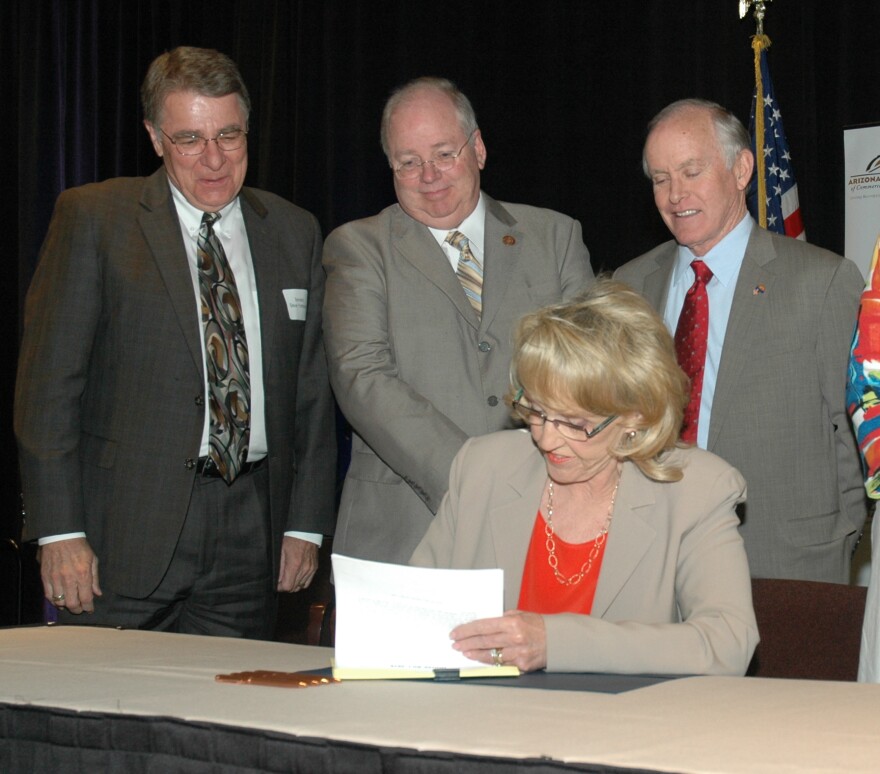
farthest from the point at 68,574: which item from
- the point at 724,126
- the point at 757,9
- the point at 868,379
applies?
the point at 757,9

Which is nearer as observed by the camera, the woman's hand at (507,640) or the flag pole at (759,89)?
the woman's hand at (507,640)

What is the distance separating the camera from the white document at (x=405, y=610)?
2062 mm

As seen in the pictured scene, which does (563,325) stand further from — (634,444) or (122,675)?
(122,675)

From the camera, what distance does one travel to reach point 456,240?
139 inches

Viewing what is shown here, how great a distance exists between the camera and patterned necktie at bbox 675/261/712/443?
11.2 ft

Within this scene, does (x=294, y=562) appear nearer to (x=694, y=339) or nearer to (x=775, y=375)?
(x=694, y=339)

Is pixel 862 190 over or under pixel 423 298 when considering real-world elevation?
over

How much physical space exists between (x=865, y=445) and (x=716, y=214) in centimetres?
100

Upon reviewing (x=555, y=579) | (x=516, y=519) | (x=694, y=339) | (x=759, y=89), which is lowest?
(x=555, y=579)

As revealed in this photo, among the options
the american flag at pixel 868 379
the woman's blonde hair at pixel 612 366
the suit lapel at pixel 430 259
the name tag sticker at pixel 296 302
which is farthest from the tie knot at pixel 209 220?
the american flag at pixel 868 379

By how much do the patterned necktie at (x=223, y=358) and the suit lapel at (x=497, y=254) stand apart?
677 mm

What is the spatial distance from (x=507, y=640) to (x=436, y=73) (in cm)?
378

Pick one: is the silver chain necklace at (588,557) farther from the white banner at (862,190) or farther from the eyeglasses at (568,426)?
the white banner at (862,190)

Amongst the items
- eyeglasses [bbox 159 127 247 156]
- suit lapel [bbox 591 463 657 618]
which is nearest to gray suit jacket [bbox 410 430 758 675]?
suit lapel [bbox 591 463 657 618]
